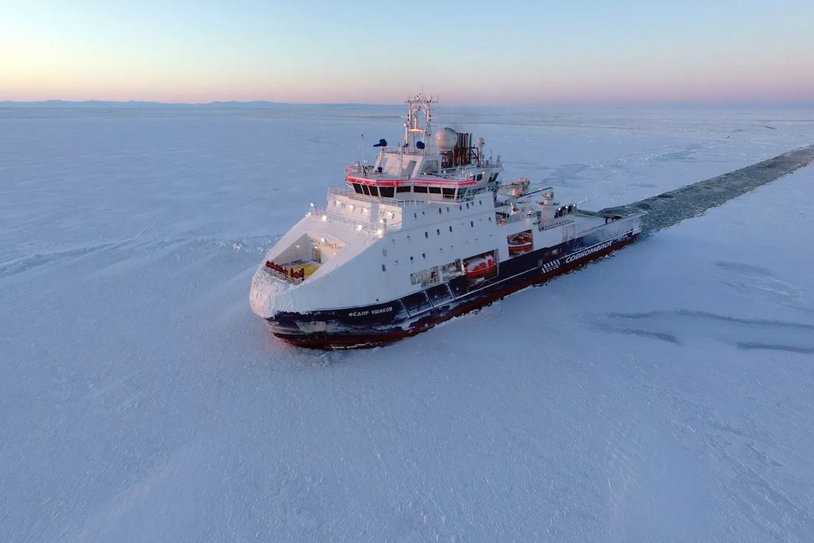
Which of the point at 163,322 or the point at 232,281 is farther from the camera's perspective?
the point at 232,281

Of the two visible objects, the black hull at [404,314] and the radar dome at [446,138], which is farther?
the radar dome at [446,138]

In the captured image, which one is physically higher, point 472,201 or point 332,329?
point 472,201

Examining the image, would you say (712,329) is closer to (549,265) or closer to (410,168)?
(549,265)

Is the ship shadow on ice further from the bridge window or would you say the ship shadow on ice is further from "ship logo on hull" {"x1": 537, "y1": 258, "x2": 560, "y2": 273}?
the bridge window

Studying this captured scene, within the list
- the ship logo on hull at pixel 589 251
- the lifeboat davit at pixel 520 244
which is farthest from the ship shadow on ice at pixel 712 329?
the ship logo on hull at pixel 589 251

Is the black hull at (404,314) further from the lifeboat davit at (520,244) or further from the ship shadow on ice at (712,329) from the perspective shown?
the ship shadow on ice at (712,329)

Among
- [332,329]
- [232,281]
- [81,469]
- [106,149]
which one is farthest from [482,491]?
[106,149]

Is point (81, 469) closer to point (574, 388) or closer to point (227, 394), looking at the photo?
point (227, 394)
